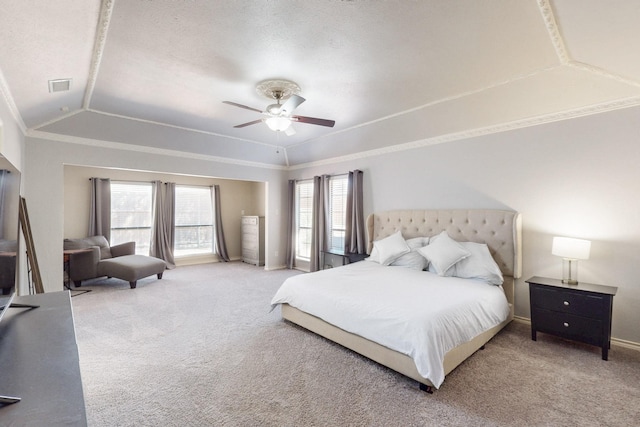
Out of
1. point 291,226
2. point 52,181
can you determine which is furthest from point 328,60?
point 291,226

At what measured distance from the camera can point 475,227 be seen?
13.3 ft

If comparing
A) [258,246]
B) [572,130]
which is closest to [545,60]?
[572,130]

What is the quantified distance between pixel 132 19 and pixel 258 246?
5.87m

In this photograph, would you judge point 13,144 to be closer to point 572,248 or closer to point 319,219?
point 319,219

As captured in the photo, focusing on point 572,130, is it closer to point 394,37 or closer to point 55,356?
point 394,37

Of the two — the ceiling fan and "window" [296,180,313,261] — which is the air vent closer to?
the ceiling fan

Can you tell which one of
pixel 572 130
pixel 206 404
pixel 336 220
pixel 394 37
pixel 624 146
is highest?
pixel 394 37

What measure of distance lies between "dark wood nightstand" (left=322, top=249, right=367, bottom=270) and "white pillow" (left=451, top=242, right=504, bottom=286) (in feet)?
5.96

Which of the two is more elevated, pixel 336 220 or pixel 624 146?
pixel 624 146

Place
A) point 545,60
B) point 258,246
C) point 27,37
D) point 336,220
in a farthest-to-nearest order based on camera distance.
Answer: point 258,246, point 336,220, point 545,60, point 27,37

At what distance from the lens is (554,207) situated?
3.52 m

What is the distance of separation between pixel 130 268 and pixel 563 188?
661 cm

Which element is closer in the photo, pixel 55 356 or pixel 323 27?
pixel 55 356

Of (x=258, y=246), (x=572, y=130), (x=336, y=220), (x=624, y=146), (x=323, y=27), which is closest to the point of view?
(x=323, y=27)
